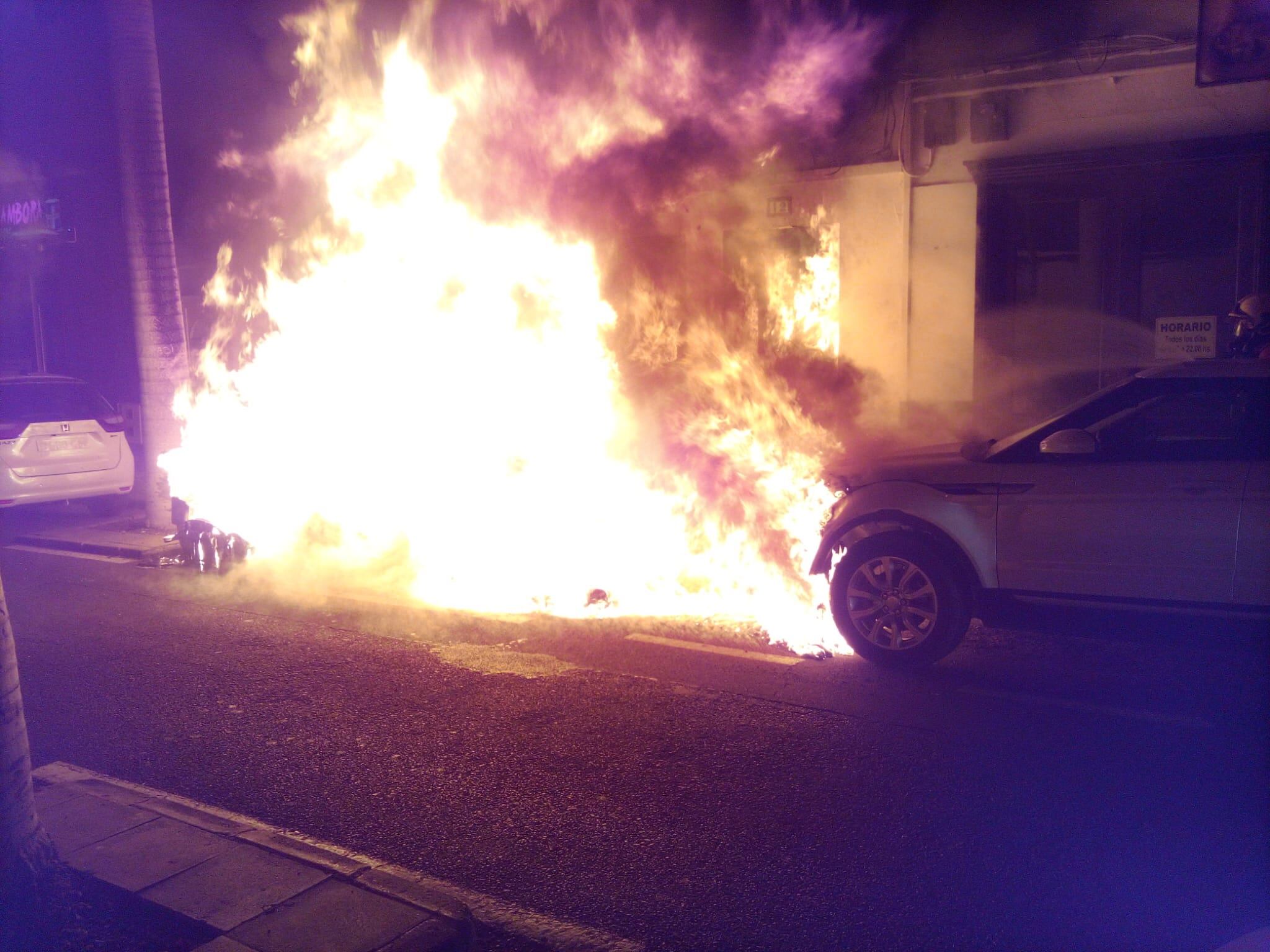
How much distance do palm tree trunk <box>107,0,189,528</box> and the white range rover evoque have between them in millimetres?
8643

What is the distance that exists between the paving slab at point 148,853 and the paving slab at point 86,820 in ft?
0.16

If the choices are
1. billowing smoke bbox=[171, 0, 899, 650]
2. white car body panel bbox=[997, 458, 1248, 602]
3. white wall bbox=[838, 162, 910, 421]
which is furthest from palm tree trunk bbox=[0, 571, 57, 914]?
white wall bbox=[838, 162, 910, 421]

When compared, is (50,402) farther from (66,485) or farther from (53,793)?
(53,793)

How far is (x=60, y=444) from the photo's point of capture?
1152 cm

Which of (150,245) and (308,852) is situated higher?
(150,245)

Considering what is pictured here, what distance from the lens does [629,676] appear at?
6.11 metres

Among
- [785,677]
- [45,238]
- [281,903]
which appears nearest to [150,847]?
[281,903]

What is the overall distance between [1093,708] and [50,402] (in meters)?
11.6

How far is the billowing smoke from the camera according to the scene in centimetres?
823

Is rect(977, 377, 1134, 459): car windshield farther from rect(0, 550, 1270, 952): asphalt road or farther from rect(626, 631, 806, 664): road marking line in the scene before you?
rect(626, 631, 806, 664): road marking line

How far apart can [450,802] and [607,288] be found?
19.5ft

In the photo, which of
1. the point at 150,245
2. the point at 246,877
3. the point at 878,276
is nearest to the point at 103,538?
the point at 150,245

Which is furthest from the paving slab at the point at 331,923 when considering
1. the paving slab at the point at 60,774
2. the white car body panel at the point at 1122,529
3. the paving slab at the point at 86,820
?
the white car body panel at the point at 1122,529

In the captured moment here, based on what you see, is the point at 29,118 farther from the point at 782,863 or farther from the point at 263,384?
the point at 782,863
